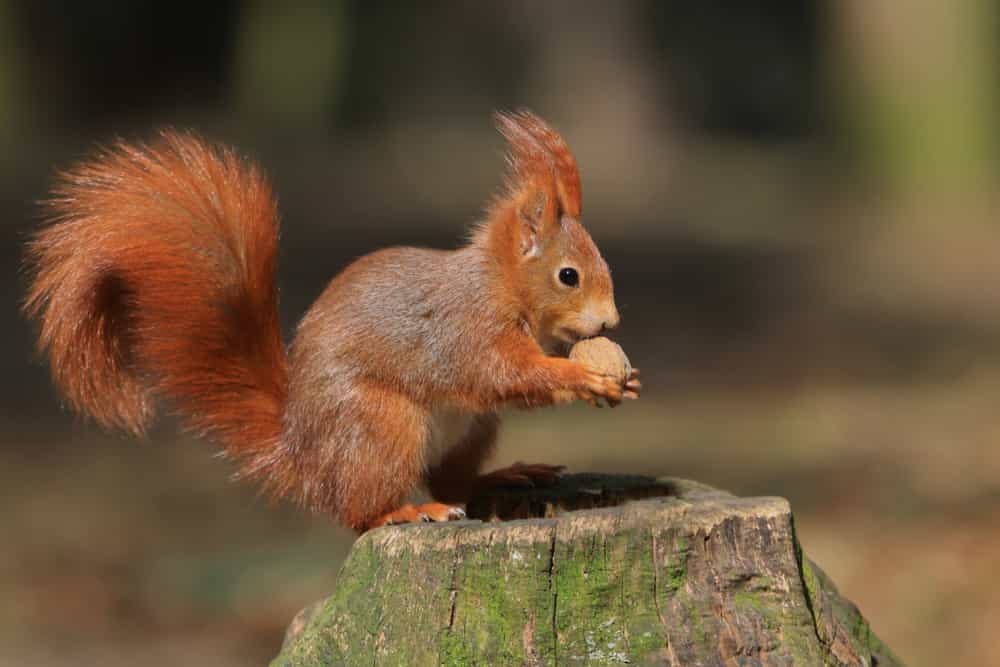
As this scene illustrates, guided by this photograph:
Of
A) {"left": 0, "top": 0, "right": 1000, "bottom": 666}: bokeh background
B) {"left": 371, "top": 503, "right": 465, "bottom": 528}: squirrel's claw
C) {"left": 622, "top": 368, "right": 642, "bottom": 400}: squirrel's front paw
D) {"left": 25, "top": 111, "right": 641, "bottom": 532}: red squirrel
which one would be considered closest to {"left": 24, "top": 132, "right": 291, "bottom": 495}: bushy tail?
{"left": 25, "top": 111, "right": 641, "bottom": 532}: red squirrel

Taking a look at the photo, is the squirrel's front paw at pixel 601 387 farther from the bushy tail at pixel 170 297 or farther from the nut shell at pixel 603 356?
the bushy tail at pixel 170 297

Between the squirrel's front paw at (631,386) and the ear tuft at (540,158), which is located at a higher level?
the ear tuft at (540,158)

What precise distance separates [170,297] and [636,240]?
8.89ft

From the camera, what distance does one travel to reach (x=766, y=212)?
4.60 metres

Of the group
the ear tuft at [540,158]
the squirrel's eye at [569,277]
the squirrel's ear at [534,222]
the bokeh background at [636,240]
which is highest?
the ear tuft at [540,158]

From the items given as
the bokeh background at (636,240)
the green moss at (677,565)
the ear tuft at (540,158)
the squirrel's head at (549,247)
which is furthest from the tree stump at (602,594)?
the bokeh background at (636,240)

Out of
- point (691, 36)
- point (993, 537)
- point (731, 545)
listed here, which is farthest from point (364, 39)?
point (731, 545)

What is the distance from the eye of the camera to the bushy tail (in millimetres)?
1611

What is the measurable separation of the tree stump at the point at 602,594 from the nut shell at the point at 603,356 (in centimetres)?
20

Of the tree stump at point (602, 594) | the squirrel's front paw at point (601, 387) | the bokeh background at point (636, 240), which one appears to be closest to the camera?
the tree stump at point (602, 594)

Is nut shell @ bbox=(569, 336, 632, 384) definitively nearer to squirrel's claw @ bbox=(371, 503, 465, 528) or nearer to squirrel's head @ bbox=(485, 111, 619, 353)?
squirrel's head @ bbox=(485, 111, 619, 353)

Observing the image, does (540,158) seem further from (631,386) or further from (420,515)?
(420,515)

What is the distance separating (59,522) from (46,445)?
0.30 m

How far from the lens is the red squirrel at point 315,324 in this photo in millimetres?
1578
